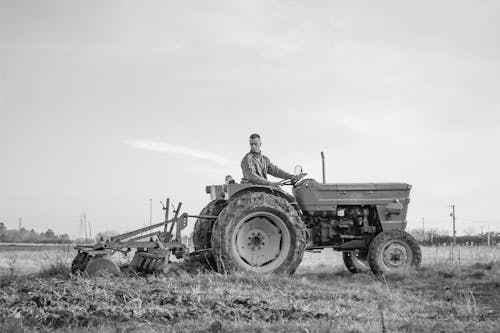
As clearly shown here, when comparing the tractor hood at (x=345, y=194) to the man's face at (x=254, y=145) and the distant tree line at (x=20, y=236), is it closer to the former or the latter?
the man's face at (x=254, y=145)

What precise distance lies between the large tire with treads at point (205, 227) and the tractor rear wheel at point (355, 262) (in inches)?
112

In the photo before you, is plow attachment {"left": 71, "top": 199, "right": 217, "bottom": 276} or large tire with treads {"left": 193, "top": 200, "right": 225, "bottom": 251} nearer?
plow attachment {"left": 71, "top": 199, "right": 217, "bottom": 276}

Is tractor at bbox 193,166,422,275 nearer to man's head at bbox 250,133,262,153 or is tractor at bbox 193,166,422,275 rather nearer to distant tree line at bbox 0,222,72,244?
man's head at bbox 250,133,262,153

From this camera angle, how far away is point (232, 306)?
20.6 feet

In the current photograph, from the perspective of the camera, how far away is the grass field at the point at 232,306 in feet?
17.9

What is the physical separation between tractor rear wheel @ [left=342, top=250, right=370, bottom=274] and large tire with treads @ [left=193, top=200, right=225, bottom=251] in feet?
9.34

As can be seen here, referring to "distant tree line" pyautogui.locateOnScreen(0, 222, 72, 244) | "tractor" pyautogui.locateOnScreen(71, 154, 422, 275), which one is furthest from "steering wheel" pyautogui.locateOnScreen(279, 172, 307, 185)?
"distant tree line" pyautogui.locateOnScreen(0, 222, 72, 244)

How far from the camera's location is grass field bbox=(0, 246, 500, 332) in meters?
5.45

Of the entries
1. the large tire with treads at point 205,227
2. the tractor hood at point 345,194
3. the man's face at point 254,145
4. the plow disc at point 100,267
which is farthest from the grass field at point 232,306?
the man's face at point 254,145

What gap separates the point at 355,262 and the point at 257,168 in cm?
300

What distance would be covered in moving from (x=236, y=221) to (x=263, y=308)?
2.94 metres

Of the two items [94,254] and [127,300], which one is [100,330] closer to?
[127,300]

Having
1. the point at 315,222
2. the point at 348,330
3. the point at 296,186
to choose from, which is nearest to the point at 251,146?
the point at 296,186

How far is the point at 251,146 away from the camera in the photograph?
398 inches
